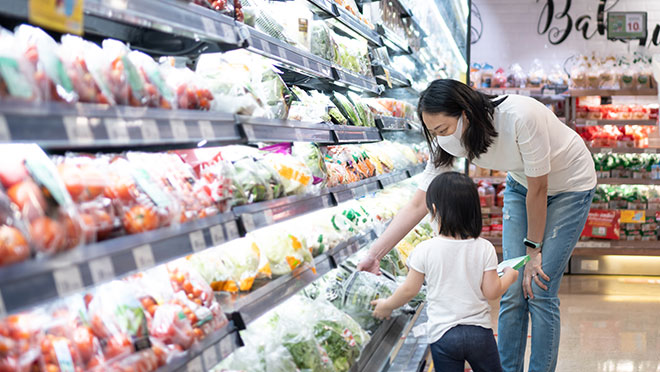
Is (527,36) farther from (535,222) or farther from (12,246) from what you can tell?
(12,246)

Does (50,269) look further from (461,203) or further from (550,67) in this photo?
(550,67)

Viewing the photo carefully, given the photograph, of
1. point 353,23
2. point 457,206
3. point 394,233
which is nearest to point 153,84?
point 457,206

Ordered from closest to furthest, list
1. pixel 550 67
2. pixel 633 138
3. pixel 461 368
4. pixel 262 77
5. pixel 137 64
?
pixel 137 64 < pixel 262 77 < pixel 461 368 < pixel 633 138 < pixel 550 67

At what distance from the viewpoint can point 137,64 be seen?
1.46 metres

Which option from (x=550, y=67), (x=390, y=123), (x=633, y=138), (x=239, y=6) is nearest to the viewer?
(x=239, y=6)

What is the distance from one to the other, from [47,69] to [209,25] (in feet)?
1.68

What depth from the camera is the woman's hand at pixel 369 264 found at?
103 inches

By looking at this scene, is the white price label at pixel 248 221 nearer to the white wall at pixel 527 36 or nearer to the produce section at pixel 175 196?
the produce section at pixel 175 196

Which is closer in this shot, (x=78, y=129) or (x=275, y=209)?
(x=78, y=129)

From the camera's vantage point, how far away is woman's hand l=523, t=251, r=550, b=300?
106 inches

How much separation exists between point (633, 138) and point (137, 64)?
250 inches

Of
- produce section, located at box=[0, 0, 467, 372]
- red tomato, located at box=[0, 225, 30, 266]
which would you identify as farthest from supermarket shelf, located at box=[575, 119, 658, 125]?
red tomato, located at box=[0, 225, 30, 266]

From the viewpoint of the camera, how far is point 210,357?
4.66ft

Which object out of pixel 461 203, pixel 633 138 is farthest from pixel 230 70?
pixel 633 138
